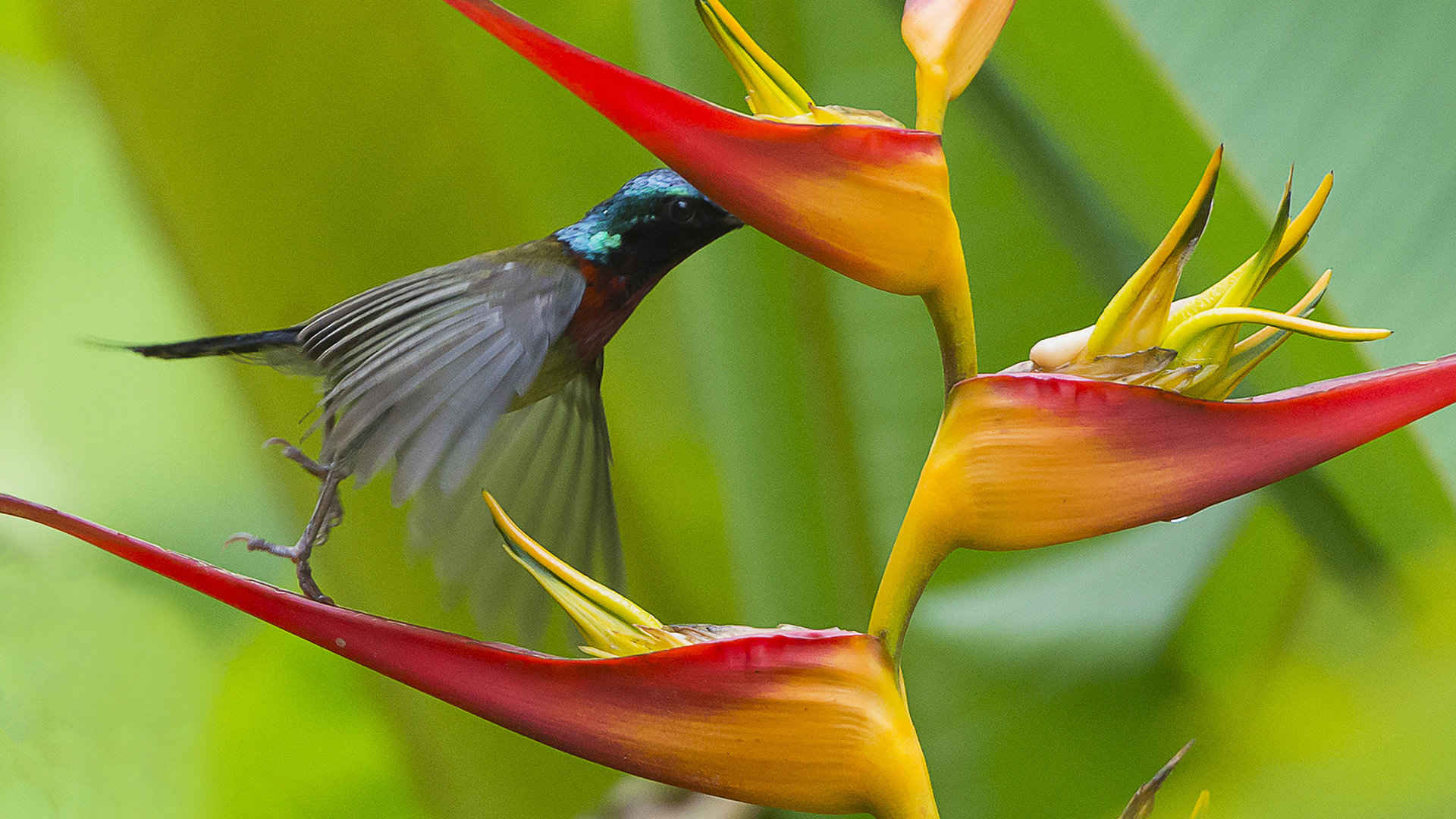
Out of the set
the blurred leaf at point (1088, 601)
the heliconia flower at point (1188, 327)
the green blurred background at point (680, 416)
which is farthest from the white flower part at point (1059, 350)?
the blurred leaf at point (1088, 601)

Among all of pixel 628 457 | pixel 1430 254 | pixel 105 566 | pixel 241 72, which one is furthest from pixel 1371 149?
pixel 105 566

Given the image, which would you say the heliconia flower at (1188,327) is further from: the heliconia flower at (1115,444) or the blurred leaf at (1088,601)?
the blurred leaf at (1088,601)

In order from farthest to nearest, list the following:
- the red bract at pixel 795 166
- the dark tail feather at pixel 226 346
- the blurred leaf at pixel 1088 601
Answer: the blurred leaf at pixel 1088 601
the dark tail feather at pixel 226 346
the red bract at pixel 795 166

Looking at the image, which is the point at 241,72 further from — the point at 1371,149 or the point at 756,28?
the point at 1371,149

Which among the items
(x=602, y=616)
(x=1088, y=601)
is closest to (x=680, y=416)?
(x=1088, y=601)

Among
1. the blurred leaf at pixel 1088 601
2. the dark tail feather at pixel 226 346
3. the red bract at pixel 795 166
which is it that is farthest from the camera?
the blurred leaf at pixel 1088 601

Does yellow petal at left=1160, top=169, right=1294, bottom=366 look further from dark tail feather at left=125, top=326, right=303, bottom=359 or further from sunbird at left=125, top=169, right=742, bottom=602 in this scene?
dark tail feather at left=125, top=326, right=303, bottom=359

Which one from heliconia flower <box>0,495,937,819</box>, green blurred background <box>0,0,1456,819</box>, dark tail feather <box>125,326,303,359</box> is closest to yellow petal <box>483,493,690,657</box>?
heliconia flower <box>0,495,937,819</box>
